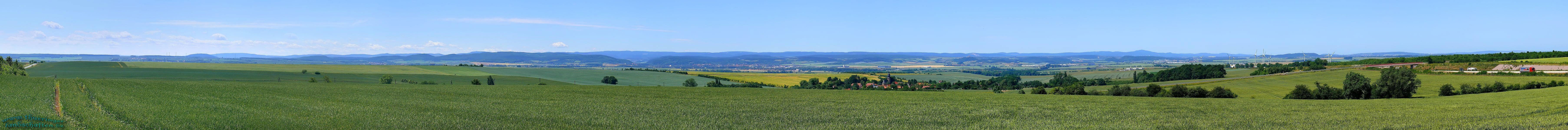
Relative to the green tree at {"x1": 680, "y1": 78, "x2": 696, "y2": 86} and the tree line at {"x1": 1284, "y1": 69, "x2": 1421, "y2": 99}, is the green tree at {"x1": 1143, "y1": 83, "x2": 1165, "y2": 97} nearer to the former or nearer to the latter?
the tree line at {"x1": 1284, "y1": 69, "x2": 1421, "y2": 99}

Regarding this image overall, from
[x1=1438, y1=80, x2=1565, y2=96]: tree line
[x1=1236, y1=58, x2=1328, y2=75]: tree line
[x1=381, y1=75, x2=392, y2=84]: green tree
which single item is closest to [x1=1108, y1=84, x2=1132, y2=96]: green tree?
[x1=1438, y1=80, x2=1565, y2=96]: tree line

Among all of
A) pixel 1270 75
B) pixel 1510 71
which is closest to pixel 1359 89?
pixel 1510 71

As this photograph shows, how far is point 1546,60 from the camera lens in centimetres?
6619

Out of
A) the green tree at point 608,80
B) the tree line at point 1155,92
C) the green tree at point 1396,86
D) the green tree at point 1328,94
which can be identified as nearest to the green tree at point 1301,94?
the green tree at point 1328,94

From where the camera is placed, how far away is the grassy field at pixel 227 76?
2608 inches

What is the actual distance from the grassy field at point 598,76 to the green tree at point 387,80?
15.4 metres

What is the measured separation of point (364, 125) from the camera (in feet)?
45.4

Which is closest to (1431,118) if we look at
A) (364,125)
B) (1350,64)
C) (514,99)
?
(364,125)

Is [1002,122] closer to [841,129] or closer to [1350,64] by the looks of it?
[841,129]

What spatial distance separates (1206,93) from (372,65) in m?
116

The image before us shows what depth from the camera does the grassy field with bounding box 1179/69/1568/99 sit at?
51.4 metres

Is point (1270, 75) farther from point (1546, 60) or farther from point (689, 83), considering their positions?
point (689, 83)

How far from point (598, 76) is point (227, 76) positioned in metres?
37.1

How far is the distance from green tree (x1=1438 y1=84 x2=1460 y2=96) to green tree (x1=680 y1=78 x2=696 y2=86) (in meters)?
53.6
